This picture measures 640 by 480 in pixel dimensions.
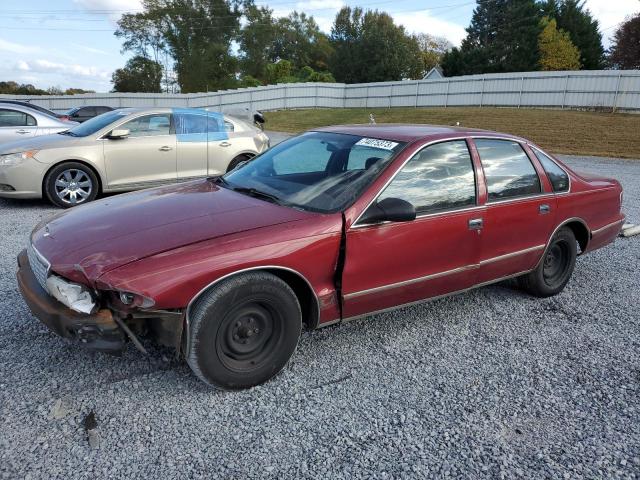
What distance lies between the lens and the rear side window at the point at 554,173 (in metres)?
4.28

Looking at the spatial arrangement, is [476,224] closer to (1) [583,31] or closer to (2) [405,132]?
(2) [405,132]

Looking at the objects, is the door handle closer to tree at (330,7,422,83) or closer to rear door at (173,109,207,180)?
rear door at (173,109,207,180)

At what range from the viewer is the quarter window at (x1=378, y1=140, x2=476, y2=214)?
3.37 m

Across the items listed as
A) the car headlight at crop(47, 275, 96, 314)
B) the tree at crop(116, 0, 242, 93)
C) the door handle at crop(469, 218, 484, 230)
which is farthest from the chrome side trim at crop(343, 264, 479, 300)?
the tree at crop(116, 0, 242, 93)

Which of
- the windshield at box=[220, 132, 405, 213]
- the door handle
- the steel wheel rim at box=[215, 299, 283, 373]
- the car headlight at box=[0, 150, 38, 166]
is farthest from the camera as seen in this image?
the car headlight at box=[0, 150, 38, 166]

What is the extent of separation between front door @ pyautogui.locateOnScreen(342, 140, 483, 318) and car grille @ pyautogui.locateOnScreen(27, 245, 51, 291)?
5.58ft

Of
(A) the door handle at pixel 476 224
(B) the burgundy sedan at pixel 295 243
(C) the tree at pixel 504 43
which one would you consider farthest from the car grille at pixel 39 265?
(C) the tree at pixel 504 43

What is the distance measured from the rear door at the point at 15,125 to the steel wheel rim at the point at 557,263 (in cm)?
937

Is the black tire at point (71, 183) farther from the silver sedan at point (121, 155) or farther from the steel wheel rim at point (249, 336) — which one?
the steel wheel rim at point (249, 336)

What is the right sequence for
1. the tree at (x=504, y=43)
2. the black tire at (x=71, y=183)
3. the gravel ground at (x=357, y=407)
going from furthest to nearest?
the tree at (x=504, y=43), the black tire at (x=71, y=183), the gravel ground at (x=357, y=407)

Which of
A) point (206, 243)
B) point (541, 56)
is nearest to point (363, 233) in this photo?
point (206, 243)

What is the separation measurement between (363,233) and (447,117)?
22744mm

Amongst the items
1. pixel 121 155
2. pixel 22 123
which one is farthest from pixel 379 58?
pixel 121 155

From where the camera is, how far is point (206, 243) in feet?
8.76
